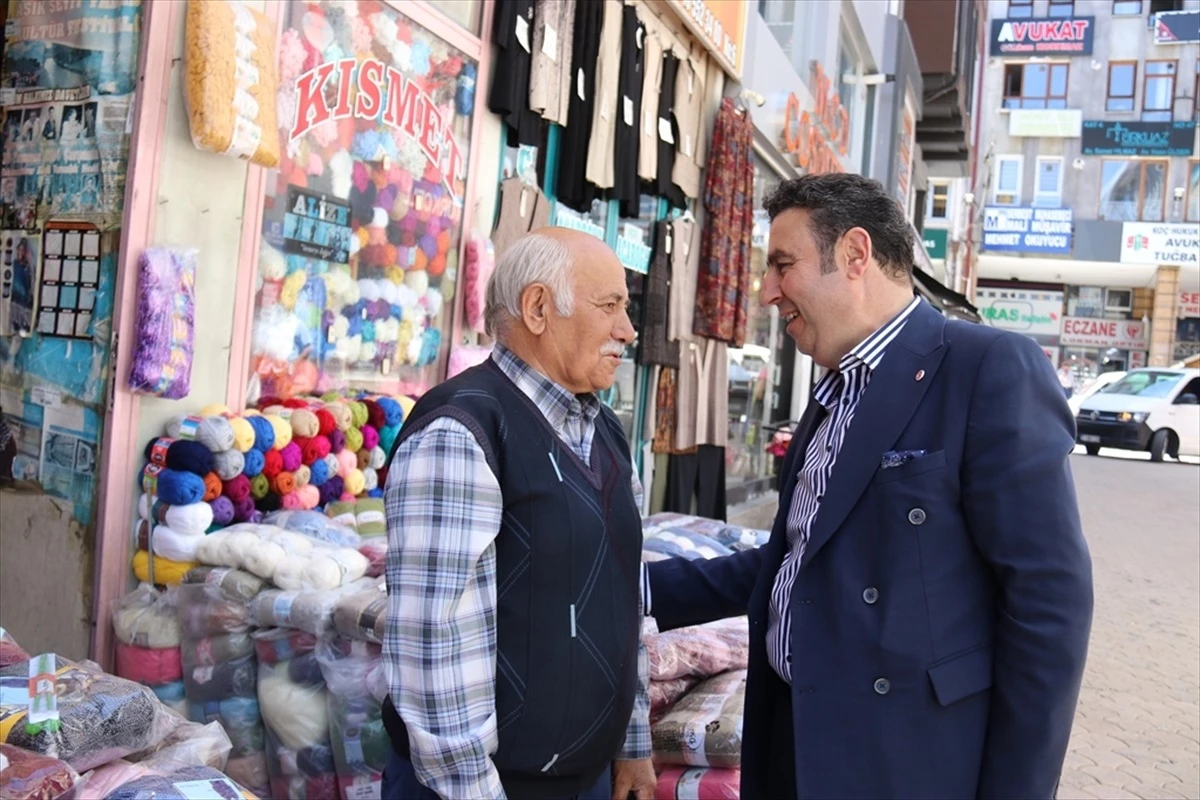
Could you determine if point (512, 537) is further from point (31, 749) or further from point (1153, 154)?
point (1153, 154)

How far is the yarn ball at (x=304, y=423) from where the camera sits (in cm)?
382

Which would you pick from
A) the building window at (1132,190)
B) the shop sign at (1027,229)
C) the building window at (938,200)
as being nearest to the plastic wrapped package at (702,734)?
the building window at (938,200)

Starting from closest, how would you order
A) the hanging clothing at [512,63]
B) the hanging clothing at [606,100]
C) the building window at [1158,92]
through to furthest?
the hanging clothing at [512,63]
the hanging clothing at [606,100]
the building window at [1158,92]

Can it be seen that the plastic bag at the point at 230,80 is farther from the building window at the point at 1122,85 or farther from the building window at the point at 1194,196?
the building window at the point at 1122,85

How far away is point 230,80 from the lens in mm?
3406

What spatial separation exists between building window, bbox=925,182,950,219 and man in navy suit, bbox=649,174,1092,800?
30.7 meters

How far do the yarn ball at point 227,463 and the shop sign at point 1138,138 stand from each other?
38468 millimetres

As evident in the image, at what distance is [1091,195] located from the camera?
36.3 meters

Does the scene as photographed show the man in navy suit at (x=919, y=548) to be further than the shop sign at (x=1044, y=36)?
No

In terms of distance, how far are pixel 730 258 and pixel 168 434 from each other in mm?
5379

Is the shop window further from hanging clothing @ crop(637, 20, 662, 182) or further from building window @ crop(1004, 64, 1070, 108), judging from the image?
building window @ crop(1004, 64, 1070, 108)

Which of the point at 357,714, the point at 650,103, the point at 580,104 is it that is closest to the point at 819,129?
the point at 650,103

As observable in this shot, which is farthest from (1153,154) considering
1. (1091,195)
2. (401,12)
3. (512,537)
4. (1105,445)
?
(512,537)

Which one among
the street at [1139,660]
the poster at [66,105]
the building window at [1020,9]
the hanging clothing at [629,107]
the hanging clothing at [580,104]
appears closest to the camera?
the poster at [66,105]
